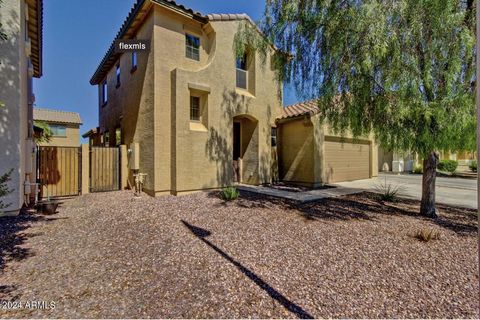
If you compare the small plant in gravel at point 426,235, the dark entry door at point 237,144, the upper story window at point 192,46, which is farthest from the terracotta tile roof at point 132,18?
the small plant in gravel at point 426,235

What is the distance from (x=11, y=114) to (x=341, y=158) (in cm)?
1480

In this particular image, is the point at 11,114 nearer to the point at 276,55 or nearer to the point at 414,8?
the point at 276,55

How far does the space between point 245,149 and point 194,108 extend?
360 cm

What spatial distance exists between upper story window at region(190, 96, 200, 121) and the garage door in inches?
289

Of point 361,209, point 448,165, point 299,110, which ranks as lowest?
point 361,209

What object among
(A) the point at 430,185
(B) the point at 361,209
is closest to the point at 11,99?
(B) the point at 361,209

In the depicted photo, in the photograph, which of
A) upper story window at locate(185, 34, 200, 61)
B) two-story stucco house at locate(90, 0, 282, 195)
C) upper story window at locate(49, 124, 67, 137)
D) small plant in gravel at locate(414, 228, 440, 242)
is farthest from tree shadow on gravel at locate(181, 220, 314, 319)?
upper story window at locate(49, 124, 67, 137)

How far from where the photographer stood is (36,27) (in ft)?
31.5

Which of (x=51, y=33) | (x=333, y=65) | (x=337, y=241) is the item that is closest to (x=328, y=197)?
(x=337, y=241)

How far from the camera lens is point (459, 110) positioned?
506cm

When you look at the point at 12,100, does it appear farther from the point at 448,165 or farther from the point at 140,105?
the point at 448,165

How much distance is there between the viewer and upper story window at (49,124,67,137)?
82.3 ft

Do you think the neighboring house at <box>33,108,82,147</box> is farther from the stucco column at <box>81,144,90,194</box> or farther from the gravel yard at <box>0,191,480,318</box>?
the gravel yard at <box>0,191,480,318</box>
